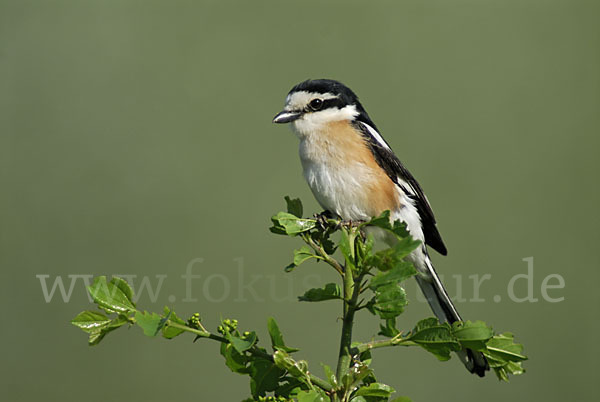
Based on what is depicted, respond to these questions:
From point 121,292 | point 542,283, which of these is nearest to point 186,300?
point 542,283

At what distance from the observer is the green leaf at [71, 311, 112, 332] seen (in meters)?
1.32

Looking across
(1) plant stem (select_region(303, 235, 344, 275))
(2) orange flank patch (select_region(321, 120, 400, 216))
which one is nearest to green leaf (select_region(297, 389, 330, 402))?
(1) plant stem (select_region(303, 235, 344, 275))

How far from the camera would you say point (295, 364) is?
1.25 metres

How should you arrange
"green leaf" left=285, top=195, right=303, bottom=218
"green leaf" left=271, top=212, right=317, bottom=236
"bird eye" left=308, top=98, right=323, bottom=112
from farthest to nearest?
"bird eye" left=308, top=98, right=323, bottom=112, "green leaf" left=285, top=195, right=303, bottom=218, "green leaf" left=271, top=212, right=317, bottom=236

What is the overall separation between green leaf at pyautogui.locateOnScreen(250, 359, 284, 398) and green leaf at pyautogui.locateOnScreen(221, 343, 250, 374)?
2 cm

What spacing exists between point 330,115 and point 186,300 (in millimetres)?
2193

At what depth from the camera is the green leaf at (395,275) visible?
124 centimetres

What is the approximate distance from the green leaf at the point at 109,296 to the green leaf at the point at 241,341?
0.82 ft

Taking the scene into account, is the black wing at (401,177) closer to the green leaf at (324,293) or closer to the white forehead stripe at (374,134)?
the white forehead stripe at (374,134)

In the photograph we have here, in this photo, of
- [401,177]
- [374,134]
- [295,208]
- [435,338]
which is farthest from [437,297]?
[435,338]

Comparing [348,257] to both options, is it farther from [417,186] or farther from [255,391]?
[417,186]

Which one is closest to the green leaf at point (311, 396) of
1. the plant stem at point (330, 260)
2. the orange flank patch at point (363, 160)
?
the plant stem at point (330, 260)

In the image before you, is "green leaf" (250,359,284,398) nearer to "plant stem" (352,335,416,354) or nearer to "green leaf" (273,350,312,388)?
"green leaf" (273,350,312,388)

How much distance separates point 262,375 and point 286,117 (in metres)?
1.82
